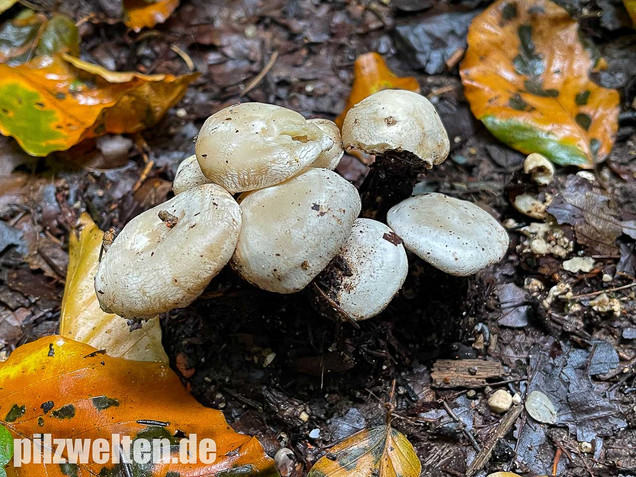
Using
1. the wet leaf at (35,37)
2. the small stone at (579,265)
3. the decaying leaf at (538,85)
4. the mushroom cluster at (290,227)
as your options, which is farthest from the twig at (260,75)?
the small stone at (579,265)

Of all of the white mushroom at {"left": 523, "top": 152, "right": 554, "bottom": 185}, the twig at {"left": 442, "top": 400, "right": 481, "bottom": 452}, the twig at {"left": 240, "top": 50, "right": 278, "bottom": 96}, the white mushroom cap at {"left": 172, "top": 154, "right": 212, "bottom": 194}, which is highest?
the white mushroom cap at {"left": 172, "top": 154, "right": 212, "bottom": 194}

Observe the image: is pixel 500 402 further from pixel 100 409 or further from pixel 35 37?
pixel 35 37

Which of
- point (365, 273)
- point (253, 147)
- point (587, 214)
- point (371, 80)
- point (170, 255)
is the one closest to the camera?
point (170, 255)

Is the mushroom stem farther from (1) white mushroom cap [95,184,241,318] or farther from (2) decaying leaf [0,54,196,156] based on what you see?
(2) decaying leaf [0,54,196,156]

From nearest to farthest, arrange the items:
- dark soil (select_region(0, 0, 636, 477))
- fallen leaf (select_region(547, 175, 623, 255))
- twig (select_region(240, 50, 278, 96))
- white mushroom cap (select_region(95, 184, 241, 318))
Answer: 1. white mushroom cap (select_region(95, 184, 241, 318))
2. dark soil (select_region(0, 0, 636, 477))
3. fallen leaf (select_region(547, 175, 623, 255))
4. twig (select_region(240, 50, 278, 96))

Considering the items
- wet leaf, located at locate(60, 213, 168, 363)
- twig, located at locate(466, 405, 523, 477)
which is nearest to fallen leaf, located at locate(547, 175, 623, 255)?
twig, located at locate(466, 405, 523, 477)

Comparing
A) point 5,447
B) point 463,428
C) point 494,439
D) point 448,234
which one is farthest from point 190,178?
point 494,439

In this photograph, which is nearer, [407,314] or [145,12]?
[407,314]

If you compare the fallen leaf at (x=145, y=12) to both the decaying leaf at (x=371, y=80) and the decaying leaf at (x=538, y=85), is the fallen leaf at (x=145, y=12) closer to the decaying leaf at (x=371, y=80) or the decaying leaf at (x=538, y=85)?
the decaying leaf at (x=371, y=80)
